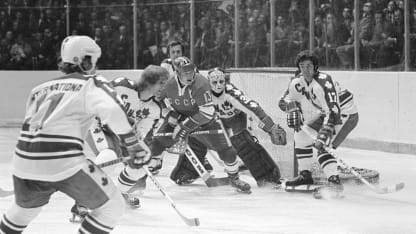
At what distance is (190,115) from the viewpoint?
696cm

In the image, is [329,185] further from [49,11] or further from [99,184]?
[49,11]

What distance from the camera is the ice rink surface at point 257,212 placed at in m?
5.42

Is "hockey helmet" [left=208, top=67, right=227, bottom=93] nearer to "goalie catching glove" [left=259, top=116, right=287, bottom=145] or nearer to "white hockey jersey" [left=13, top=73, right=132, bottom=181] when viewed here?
"goalie catching glove" [left=259, top=116, right=287, bottom=145]

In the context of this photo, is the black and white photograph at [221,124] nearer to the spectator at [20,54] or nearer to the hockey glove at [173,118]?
the hockey glove at [173,118]

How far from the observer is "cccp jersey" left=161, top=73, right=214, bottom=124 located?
685 centimetres

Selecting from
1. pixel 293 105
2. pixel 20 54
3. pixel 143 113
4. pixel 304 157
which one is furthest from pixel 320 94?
pixel 20 54

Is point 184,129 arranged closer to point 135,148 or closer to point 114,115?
point 135,148

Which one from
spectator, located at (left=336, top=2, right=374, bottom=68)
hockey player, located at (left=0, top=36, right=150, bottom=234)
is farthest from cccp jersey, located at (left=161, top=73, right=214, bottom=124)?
spectator, located at (left=336, top=2, right=374, bottom=68)

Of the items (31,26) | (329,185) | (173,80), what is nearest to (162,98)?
(173,80)

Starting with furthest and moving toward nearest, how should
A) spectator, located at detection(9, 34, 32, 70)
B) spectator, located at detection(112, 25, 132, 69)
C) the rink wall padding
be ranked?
spectator, located at detection(9, 34, 32, 70) → spectator, located at detection(112, 25, 132, 69) → the rink wall padding

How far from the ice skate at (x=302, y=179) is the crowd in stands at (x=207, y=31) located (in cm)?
294

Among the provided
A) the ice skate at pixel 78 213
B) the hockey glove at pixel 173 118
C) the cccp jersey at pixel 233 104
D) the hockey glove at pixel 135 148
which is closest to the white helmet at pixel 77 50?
the hockey glove at pixel 135 148

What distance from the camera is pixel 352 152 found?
9.58 meters

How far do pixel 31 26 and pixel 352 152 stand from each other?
256 inches
